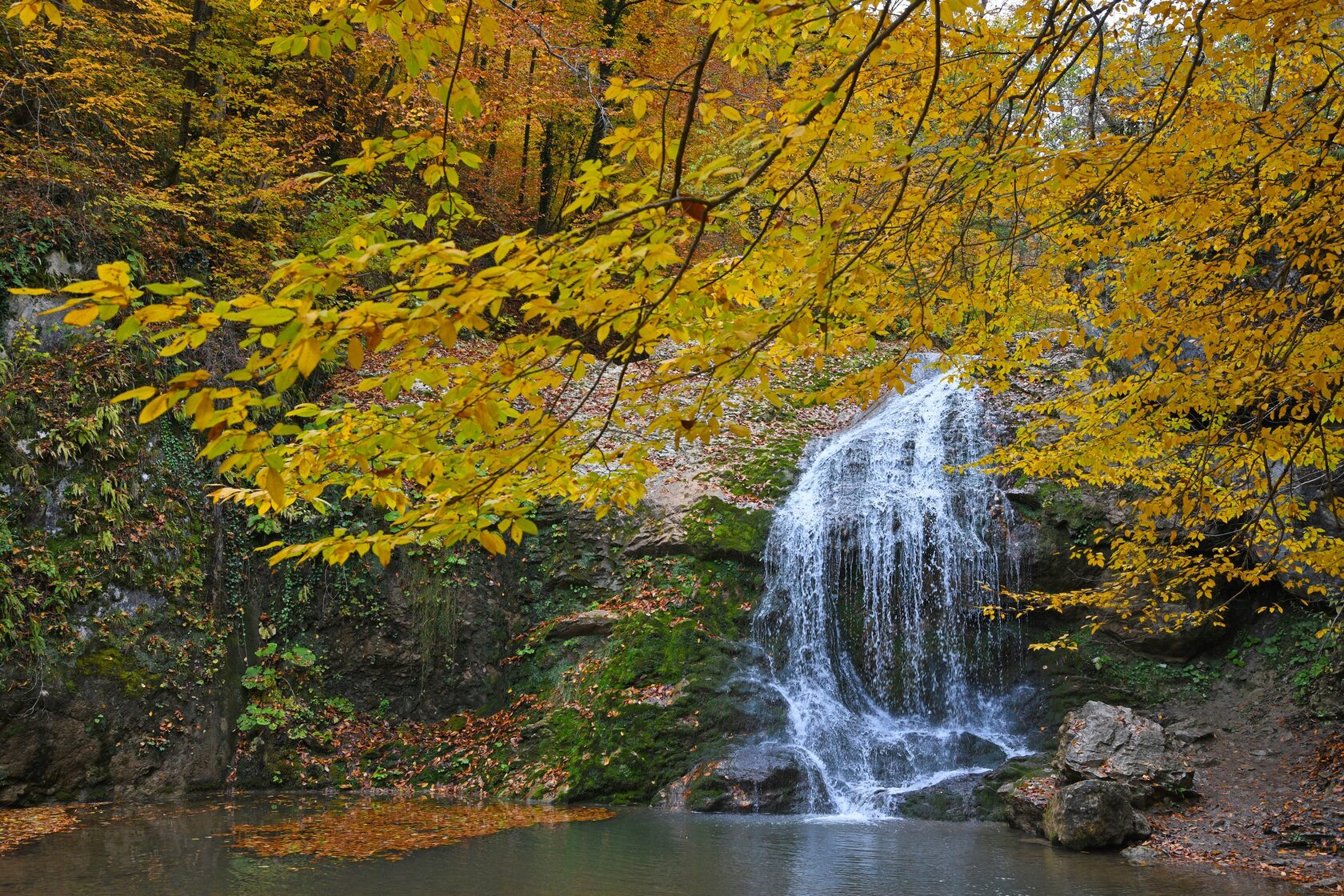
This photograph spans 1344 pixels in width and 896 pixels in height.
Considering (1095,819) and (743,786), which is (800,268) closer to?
(1095,819)

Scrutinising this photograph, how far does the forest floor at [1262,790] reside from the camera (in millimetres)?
6219

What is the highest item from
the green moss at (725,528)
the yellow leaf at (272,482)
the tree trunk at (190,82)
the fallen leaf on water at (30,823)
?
the tree trunk at (190,82)

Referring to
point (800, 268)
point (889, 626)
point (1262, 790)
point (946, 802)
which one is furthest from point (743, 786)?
point (800, 268)

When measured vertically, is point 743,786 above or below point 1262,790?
below

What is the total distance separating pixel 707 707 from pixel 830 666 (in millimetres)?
1732

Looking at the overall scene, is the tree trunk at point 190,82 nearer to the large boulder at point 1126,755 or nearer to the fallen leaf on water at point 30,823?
the fallen leaf on water at point 30,823

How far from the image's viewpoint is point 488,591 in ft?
34.6

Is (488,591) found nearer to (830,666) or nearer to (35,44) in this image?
(830,666)

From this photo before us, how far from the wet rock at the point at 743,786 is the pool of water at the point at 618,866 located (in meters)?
0.76

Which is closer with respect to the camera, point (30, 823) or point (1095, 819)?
point (1095, 819)

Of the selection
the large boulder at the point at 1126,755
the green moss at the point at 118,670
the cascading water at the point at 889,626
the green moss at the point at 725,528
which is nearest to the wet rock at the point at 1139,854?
the large boulder at the point at 1126,755

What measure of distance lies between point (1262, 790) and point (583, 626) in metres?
6.98

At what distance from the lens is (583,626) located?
1020 centimetres

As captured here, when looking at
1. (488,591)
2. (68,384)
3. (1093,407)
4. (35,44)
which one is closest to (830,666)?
(488,591)
